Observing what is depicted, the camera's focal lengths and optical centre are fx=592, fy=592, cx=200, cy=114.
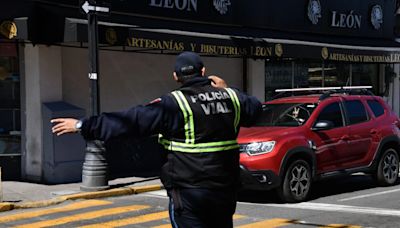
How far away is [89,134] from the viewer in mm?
3553

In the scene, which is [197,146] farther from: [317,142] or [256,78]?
[256,78]

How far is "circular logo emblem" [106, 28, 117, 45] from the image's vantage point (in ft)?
37.0

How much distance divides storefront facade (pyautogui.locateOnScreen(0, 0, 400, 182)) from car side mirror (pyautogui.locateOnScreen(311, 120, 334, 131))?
4.10 m

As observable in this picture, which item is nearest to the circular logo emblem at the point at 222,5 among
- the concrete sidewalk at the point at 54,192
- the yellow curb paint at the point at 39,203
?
the concrete sidewalk at the point at 54,192

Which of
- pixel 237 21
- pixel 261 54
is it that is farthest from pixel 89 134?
pixel 237 21

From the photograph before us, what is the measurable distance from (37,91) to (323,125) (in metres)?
5.68

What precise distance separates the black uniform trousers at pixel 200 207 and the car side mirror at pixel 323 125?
19.1 feet

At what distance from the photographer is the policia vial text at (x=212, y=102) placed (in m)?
3.70

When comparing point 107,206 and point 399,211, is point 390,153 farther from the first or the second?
point 107,206

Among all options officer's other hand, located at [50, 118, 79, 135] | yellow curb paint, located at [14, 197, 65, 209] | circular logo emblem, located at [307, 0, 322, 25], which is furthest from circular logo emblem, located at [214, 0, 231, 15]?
officer's other hand, located at [50, 118, 79, 135]

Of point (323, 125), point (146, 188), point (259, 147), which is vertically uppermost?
point (323, 125)

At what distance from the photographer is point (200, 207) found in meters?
3.64

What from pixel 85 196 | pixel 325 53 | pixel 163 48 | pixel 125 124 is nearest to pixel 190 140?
pixel 125 124

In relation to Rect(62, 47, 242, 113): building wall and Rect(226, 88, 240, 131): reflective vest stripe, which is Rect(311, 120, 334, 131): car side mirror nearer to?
Rect(62, 47, 242, 113): building wall
